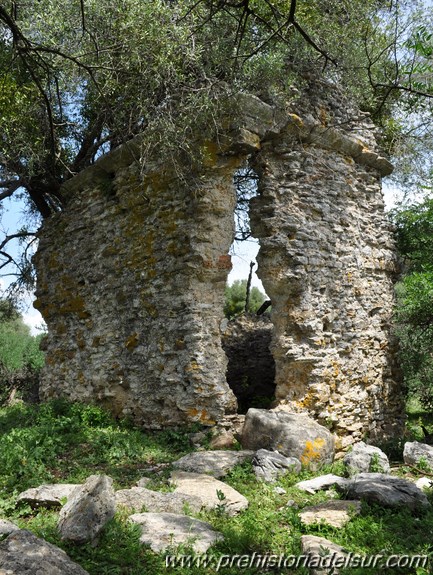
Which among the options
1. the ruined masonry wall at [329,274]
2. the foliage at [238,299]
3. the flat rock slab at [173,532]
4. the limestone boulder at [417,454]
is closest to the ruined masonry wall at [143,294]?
the ruined masonry wall at [329,274]

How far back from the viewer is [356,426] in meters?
7.21

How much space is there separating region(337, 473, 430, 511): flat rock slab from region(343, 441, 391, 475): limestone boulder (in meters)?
0.78

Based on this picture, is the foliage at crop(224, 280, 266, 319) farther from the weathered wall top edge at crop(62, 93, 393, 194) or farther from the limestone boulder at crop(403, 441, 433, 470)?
the limestone boulder at crop(403, 441, 433, 470)

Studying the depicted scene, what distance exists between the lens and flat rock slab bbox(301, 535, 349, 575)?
3.31 meters

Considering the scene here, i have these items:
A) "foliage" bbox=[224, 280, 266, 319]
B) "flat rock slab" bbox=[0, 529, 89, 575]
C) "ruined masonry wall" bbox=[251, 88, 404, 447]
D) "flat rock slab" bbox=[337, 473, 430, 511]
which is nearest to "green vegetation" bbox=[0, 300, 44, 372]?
"foliage" bbox=[224, 280, 266, 319]

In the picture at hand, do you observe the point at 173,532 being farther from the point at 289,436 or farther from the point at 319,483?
the point at 289,436

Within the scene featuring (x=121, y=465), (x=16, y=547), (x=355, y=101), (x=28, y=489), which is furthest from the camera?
(x=355, y=101)

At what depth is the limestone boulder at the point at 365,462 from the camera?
5.58 metres

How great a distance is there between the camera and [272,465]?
5.31 m

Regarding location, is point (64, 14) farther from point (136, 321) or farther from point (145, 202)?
point (136, 321)

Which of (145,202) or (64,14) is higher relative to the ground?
(64,14)

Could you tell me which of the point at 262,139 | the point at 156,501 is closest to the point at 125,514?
the point at 156,501

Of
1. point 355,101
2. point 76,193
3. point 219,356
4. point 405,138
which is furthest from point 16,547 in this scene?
point 405,138

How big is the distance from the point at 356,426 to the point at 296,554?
12.7 ft
